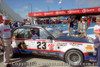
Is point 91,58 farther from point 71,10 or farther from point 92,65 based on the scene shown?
point 71,10

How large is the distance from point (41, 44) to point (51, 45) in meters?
0.40

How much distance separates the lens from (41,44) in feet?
12.2

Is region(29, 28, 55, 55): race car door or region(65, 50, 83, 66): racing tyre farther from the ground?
region(29, 28, 55, 55): race car door

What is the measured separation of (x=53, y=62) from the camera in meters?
3.71

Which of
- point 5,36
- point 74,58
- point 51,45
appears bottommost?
point 74,58

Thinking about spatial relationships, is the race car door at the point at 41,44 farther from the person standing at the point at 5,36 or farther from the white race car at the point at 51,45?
the person standing at the point at 5,36

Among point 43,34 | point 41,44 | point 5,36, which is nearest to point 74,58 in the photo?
point 41,44

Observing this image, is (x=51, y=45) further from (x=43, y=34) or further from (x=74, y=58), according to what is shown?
(x=74, y=58)

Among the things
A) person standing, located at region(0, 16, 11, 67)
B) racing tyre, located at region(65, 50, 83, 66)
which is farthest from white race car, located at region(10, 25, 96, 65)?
person standing, located at region(0, 16, 11, 67)

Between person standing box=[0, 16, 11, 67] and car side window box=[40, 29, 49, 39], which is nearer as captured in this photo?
person standing box=[0, 16, 11, 67]

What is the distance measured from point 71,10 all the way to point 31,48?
70.5ft

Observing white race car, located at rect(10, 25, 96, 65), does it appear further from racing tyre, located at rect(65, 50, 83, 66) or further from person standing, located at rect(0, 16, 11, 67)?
person standing, located at rect(0, 16, 11, 67)

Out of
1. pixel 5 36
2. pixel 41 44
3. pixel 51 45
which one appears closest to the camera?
pixel 5 36

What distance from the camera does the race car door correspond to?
3.63 meters
